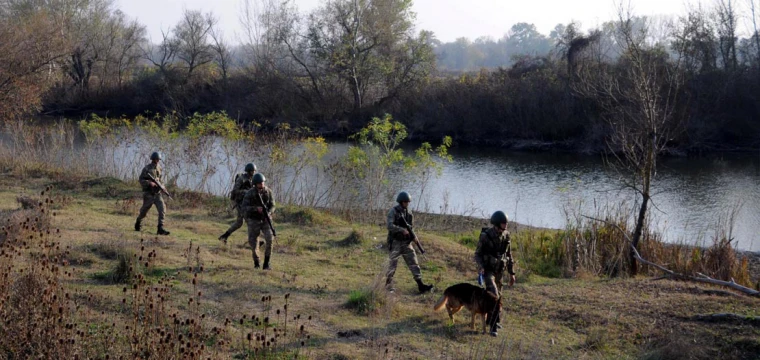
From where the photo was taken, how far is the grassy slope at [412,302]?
8.62 metres

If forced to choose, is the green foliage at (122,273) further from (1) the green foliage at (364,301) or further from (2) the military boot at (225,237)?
(2) the military boot at (225,237)

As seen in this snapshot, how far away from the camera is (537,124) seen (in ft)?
163

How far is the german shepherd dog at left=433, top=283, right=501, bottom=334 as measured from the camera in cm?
916

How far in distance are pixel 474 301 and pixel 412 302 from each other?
6.14ft

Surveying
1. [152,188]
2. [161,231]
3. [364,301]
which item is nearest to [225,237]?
[161,231]

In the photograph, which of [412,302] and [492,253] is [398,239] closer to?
[412,302]

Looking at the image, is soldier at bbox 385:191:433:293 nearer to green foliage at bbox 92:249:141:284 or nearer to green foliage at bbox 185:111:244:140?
green foliage at bbox 92:249:141:284

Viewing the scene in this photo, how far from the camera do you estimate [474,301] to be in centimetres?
919

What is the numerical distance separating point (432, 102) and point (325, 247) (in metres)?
41.2

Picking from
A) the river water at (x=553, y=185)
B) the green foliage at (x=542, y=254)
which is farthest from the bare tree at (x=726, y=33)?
the green foliage at (x=542, y=254)

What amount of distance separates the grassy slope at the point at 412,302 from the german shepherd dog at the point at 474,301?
1.07 ft

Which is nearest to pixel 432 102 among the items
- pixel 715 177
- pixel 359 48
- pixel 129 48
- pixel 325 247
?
pixel 359 48

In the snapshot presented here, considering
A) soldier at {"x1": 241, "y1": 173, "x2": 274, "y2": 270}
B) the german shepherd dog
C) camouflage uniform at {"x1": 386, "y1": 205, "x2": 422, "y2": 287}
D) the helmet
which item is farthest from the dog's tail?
soldier at {"x1": 241, "y1": 173, "x2": 274, "y2": 270}

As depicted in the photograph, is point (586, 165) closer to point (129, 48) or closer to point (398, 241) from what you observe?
point (398, 241)
